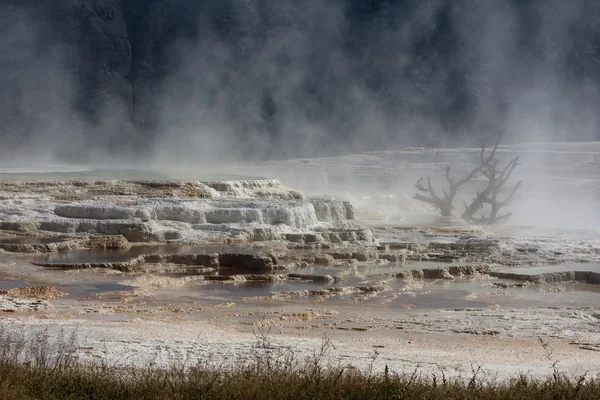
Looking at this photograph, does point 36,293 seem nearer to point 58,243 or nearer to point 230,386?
point 58,243

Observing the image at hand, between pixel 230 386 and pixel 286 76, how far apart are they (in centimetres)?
3688

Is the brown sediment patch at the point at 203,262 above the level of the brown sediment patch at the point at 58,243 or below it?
below

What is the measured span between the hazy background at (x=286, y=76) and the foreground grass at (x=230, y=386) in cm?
3003

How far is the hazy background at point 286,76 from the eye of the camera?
3684 cm

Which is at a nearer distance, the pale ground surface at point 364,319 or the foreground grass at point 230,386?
the foreground grass at point 230,386

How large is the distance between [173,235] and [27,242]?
206 cm

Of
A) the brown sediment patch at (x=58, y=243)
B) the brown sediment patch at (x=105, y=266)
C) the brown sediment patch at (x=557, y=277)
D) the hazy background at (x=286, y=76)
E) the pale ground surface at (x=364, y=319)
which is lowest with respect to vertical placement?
the pale ground surface at (x=364, y=319)

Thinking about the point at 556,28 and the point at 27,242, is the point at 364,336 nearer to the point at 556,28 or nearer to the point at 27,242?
the point at 27,242

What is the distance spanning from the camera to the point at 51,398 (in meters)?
3.99

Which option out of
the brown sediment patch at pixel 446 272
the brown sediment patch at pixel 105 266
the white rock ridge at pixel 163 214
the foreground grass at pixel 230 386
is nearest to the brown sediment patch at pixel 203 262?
the brown sediment patch at pixel 105 266

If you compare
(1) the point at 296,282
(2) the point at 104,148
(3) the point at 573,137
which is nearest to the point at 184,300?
(1) the point at 296,282

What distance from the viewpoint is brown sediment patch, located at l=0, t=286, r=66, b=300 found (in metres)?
7.87

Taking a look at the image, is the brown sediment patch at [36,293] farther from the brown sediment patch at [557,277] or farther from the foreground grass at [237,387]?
the brown sediment patch at [557,277]

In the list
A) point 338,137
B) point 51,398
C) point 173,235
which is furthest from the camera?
point 338,137
